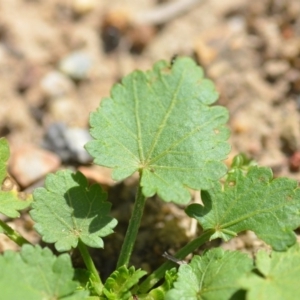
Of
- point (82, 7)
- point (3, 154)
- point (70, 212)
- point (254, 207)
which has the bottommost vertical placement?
point (254, 207)

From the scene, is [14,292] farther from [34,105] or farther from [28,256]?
[34,105]

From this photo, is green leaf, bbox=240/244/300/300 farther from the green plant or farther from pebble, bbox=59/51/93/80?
pebble, bbox=59/51/93/80

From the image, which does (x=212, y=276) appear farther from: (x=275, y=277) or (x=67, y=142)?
(x=67, y=142)

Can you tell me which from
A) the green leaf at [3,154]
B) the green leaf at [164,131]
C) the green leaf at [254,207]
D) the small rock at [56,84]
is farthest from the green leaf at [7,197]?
the small rock at [56,84]

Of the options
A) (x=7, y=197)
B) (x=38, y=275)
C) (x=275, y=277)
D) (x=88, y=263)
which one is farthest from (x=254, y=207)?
(x=7, y=197)

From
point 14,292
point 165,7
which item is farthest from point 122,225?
point 165,7

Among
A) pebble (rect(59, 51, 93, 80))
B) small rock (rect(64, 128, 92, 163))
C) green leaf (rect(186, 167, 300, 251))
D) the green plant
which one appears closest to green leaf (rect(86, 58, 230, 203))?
the green plant
